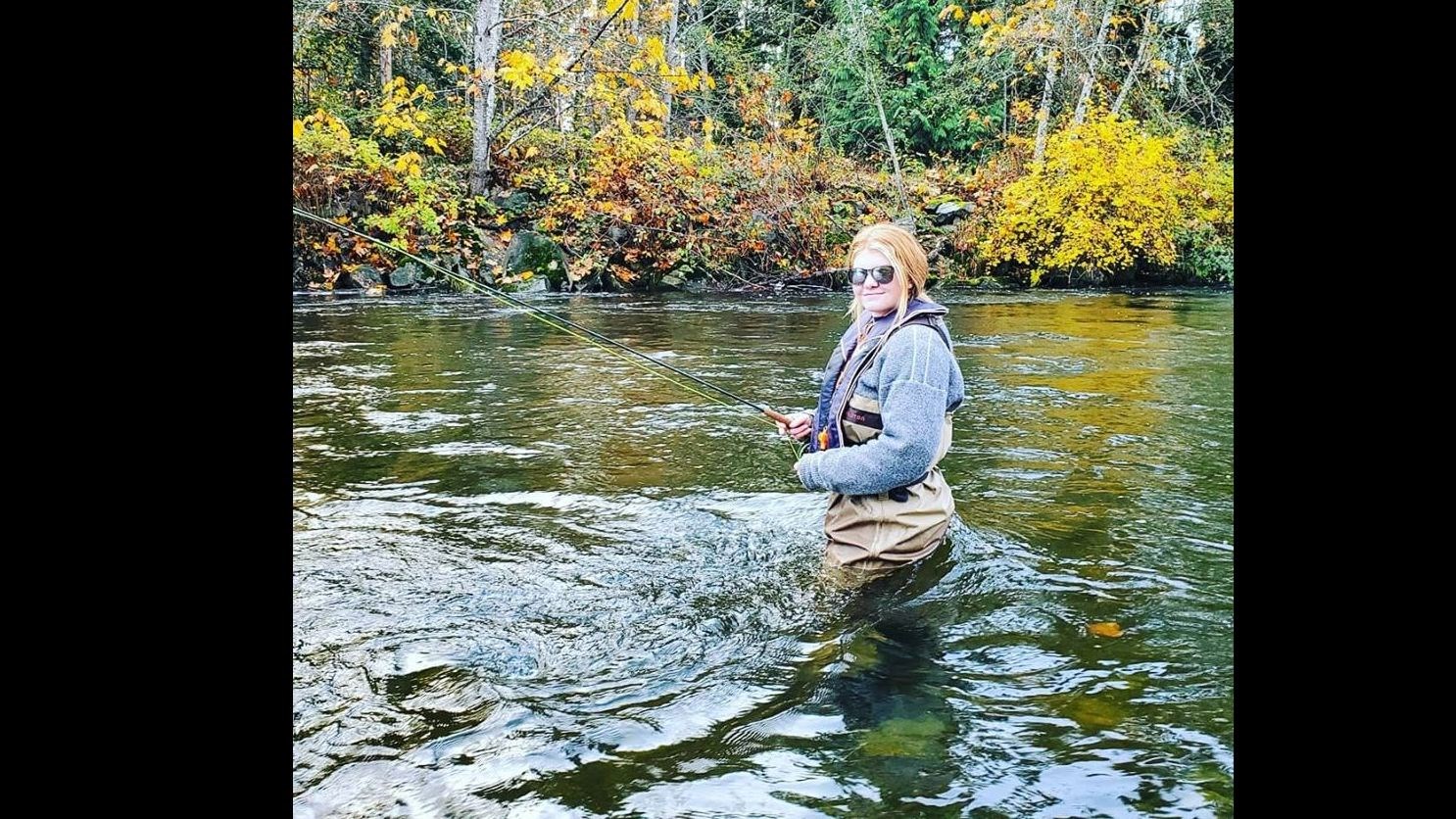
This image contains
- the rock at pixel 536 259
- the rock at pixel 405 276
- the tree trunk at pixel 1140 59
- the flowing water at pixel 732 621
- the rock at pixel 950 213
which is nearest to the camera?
the flowing water at pixel 732 621

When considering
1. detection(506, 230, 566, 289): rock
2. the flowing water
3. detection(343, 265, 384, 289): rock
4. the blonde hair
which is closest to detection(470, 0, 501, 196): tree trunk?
detection(506, 230, 566, 289): rock

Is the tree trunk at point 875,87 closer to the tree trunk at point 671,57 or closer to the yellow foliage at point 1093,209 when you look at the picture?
the yellow foliage at point 1093,209

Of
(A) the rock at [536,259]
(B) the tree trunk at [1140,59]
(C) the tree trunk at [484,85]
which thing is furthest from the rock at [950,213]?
(C) the tree trunk at [484,85]

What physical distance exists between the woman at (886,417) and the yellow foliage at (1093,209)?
19.0 meters

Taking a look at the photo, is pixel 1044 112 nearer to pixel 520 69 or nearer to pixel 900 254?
pixel 520 69

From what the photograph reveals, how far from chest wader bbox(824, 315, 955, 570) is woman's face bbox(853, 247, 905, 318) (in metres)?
0.21

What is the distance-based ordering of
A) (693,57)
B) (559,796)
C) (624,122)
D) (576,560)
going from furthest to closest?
1. (693,57)
2. (624,122)
3. (576,560)
4. (559,796)

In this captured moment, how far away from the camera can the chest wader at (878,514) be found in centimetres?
453

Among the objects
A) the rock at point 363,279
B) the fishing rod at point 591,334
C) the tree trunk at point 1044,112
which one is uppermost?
the tree trunk at point 1044,112
